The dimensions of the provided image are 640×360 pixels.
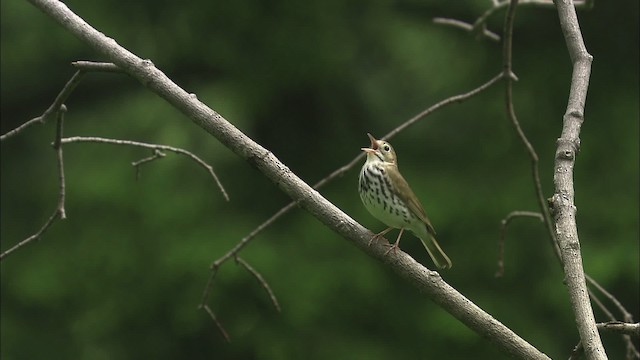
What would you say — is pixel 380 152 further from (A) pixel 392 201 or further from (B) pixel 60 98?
(B) pixel 60 98

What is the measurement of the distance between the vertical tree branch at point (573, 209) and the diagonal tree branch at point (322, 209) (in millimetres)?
318

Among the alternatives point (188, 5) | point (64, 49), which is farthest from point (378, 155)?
point (64, 49)

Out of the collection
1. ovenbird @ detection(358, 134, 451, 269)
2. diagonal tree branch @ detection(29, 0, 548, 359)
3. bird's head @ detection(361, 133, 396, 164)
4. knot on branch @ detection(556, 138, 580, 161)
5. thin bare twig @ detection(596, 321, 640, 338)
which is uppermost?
bird's head @ detection(361, 133, 396, 164)

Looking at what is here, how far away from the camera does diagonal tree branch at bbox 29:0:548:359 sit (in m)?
2.21

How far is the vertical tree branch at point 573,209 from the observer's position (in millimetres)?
1838

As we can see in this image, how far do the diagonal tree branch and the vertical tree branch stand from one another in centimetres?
32

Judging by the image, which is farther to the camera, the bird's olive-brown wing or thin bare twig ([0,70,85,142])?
the bird's olive-brown wing

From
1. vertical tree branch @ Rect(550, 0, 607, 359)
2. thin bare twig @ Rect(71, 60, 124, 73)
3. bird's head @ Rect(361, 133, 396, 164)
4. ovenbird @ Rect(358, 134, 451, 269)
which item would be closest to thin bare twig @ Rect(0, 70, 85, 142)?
→ thin bare twig @ Rect(71, 60, 124, 73)

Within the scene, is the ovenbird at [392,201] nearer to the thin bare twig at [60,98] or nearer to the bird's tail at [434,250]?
the bird's tail at [434,250]

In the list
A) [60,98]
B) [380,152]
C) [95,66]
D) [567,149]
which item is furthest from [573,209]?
[380,152]

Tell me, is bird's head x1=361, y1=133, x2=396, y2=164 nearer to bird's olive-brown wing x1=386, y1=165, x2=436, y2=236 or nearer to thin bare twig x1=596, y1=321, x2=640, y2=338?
bird's olive-brown wing x1=386, y1=165, x2=436, y2=236

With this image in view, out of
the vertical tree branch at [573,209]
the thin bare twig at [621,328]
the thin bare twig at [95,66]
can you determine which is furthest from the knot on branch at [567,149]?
the thin bare twig at [95,66]

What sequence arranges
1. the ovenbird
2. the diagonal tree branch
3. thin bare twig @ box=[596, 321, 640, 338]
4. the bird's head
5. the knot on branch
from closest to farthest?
thin bare twig @ box=[596, 321, 640, 338] < the knot on branch < the diagonal tree branch < the ovenbird < the bird's head

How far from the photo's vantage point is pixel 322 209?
7.48 ft
